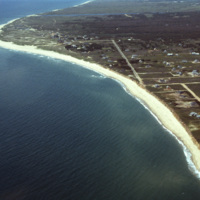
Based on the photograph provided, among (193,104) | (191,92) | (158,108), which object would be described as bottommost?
(191,92)

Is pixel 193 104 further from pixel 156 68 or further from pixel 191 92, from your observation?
pixel 156 68

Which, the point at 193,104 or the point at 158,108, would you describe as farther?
the point at 193,104

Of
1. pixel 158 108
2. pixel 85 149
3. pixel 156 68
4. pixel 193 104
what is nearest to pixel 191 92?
pixel 193 104

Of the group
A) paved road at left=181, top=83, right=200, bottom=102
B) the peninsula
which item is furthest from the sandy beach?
paved road at left=181, top=83, right=200, bottom=102

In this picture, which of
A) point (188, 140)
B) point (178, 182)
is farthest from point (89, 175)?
point (188, 140)

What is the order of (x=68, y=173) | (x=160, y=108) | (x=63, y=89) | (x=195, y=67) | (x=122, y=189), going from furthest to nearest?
(x=195, y=67), (x=63, y=89), (x=160, y=108), (x=68, y=173), (x=122, y=189)

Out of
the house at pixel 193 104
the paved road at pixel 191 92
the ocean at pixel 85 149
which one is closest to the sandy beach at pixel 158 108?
the ocean at pixel 85 149

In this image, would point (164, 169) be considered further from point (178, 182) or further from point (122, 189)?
point (122, 189)

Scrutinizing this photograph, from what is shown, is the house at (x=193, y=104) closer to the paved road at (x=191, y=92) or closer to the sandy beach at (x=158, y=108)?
the paved road at (x=191, y=92)

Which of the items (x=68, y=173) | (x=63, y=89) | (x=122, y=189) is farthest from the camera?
(x=63, y=89)
